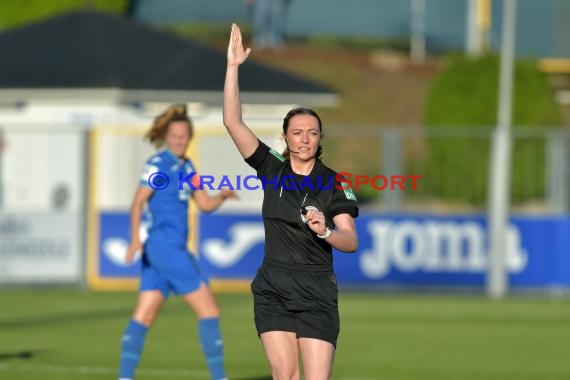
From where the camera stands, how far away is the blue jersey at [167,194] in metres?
12.6

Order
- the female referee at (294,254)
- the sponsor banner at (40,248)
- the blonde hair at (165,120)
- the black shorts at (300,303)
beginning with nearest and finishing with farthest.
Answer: the female referee at (294,254), the black shorts at (300,303), the blonde hair at (165,120), the sponsor banner at (40,248)

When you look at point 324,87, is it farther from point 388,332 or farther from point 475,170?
point 388,332

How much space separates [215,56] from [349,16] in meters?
27.6

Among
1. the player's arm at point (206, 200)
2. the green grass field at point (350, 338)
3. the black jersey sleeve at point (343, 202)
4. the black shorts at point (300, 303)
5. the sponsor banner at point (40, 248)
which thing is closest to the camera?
the black jersey sleeve at point (343, 202)

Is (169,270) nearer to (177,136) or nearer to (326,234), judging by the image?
(177,136)

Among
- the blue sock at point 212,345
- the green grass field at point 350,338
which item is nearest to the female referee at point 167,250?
the blue sock at point 212,345

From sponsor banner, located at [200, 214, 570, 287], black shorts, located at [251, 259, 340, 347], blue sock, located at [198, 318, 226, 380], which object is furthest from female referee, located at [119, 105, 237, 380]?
sponsor banner, located at [200, 214, 570, 287]

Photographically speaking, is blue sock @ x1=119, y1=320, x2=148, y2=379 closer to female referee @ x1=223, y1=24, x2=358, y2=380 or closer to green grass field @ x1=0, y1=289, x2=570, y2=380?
green grass field @ x1=0, y1=289, x2=570, y2=380

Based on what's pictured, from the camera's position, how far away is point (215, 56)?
95.8 ft

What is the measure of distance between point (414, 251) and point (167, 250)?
39.4ft

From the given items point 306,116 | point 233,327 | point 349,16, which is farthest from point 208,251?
point 349,16

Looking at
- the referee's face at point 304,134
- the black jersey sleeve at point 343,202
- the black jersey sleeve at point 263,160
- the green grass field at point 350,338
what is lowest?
the green grass field at point 350,338

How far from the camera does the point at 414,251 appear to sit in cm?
2436

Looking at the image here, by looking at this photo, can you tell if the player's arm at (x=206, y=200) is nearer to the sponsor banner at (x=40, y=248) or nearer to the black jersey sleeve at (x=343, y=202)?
the black jersey sleeve at (x=343, y=202)
